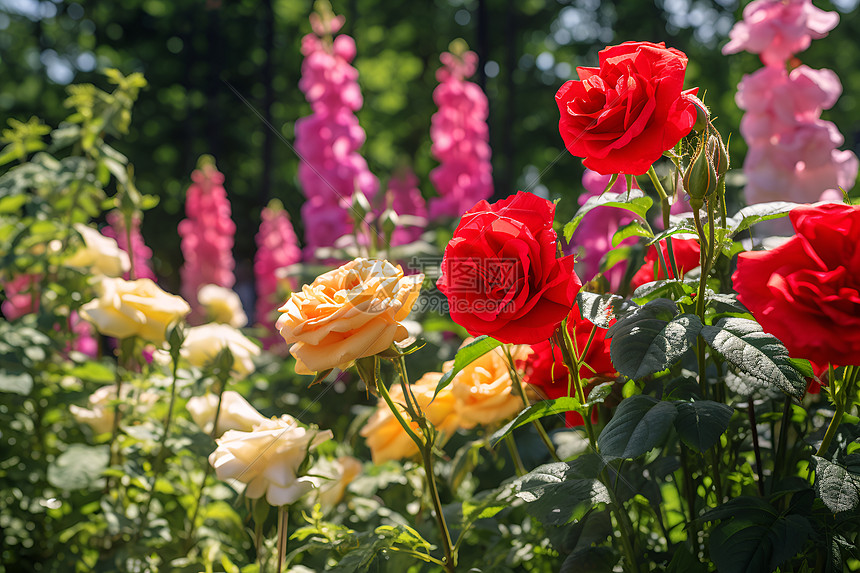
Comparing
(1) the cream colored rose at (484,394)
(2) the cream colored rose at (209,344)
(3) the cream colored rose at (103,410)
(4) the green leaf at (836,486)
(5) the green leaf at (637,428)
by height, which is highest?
(5) the green leaf at (637,428)

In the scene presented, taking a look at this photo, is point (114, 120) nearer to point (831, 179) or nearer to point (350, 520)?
point (350, 520)

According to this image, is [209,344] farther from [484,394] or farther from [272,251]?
[272,251]

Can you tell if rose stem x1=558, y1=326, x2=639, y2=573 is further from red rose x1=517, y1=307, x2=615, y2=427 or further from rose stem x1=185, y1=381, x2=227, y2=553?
rose stem x1=185, y1=381, x2=227, y2=553

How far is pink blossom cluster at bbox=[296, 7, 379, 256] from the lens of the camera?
2.60 meters

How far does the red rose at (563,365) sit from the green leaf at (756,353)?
19 centimetres

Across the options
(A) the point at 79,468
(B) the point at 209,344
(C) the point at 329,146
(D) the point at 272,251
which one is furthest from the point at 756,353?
(D) the point at 272,251

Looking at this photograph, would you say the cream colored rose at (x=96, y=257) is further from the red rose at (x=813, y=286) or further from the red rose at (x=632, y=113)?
the red rose at (x=813, y=286)

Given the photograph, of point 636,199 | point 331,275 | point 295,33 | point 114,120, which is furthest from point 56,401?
point 295,33

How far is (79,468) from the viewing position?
3.62 feet

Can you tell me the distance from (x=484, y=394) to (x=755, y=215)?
0.39 meters

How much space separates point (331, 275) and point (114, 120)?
1010mm

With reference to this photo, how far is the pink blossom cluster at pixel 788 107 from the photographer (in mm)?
1557

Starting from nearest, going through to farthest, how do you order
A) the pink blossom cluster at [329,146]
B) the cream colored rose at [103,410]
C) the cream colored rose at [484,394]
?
1. the cream colored rose at [484,394]
2. the cream colored rose at [103,410]
3. the pink blossom cluster at [329,146]

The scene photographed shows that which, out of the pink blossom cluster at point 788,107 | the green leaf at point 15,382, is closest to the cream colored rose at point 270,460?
the green leaf at point 15,382
